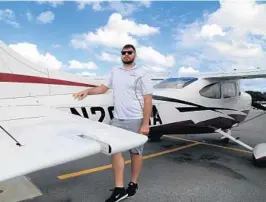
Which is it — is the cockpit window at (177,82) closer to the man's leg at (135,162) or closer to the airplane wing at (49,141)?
the man's leg at (135,162)

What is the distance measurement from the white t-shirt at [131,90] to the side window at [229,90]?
3812 mm

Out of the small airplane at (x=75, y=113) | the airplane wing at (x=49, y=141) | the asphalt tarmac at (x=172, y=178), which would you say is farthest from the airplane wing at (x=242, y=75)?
the airplane wing at (x=49, y=141)

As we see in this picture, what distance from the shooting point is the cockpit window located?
20.9 feet

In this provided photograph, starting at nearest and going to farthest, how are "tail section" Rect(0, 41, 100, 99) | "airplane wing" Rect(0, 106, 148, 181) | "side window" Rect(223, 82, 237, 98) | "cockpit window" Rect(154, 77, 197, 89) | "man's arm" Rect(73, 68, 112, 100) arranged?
"airplane wing" Rect(0, 106, 148, 181) → "tail section" Rect(0, 41, 100, 99) → "man's arm" Rect(73, 68, 112, 100) → "cockpit window" Rect(154, 77, 197, 89) → "side window" Rect(223, 82, 237, 98)

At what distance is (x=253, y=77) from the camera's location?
6.78 m

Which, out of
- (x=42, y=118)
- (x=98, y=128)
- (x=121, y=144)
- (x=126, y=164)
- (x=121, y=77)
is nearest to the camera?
(x=121, y=144)

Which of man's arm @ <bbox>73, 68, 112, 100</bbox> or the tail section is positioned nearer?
the tail section

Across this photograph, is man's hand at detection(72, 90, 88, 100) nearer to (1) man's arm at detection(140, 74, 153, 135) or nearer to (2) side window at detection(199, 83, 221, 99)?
(1) man's arm at detection(140, 74, 153, 135)

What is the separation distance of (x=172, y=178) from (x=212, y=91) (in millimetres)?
2725

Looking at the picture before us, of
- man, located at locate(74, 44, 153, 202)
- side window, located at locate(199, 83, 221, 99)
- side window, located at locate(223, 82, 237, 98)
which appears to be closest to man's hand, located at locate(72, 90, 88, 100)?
man, located at locate(74, 44, 153, 202)

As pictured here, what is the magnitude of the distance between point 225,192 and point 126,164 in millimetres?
2029

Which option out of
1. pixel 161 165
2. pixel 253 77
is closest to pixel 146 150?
pixel 161 165

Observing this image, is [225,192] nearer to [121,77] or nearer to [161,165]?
[161,165]

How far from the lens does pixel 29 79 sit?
12.8 feet
